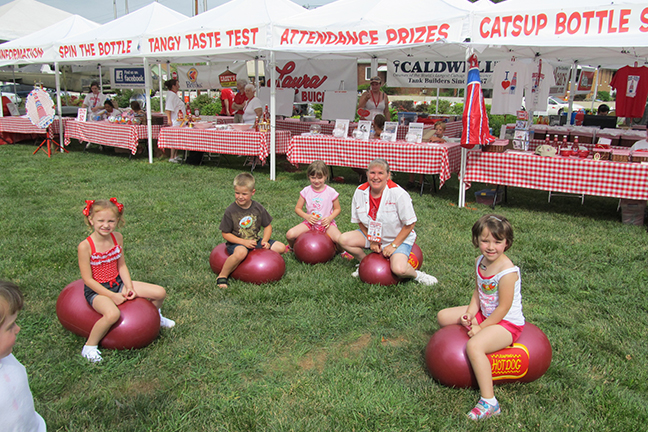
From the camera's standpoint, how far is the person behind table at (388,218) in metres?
4.71

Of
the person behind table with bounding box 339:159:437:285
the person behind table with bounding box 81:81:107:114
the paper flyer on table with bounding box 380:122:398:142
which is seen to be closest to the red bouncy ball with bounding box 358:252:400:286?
the person behind table with bounding box 339:159:437:285

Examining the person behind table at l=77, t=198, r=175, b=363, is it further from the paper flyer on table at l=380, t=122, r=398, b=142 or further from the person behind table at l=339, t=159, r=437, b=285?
the paper flyer on table at l=380, t=122, r=398, b=142

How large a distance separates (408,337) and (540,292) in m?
1.74

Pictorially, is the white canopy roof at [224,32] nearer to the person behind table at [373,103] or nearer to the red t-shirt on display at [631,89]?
the person behind table at [373,103]

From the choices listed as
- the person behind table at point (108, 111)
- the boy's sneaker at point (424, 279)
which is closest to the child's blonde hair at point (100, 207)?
the boy's sneaker at point (424, 279)

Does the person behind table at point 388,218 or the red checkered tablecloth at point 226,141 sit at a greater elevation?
the red checkered tablecloth at point 226,141

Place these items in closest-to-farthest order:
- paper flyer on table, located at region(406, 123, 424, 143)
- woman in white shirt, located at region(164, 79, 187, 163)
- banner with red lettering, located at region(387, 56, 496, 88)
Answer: paper flyer on table, located at region(406, 123, 424, 143)
woman in white shirt, located at region(164, 79, 187, 163)
banner with red lettering, located at region(387, 56, 496, 88)

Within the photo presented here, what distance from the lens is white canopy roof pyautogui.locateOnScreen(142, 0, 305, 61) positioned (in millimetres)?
9914

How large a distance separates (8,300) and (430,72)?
13.7 metres

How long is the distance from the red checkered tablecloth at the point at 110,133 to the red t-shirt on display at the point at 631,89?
10.9 metres

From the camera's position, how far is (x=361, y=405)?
3.01 meters

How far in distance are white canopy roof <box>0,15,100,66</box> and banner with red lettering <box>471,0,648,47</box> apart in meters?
12.1

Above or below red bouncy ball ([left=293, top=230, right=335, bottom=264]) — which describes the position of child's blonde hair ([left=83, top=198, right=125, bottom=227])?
above

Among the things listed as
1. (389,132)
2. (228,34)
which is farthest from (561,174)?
(228,34)
